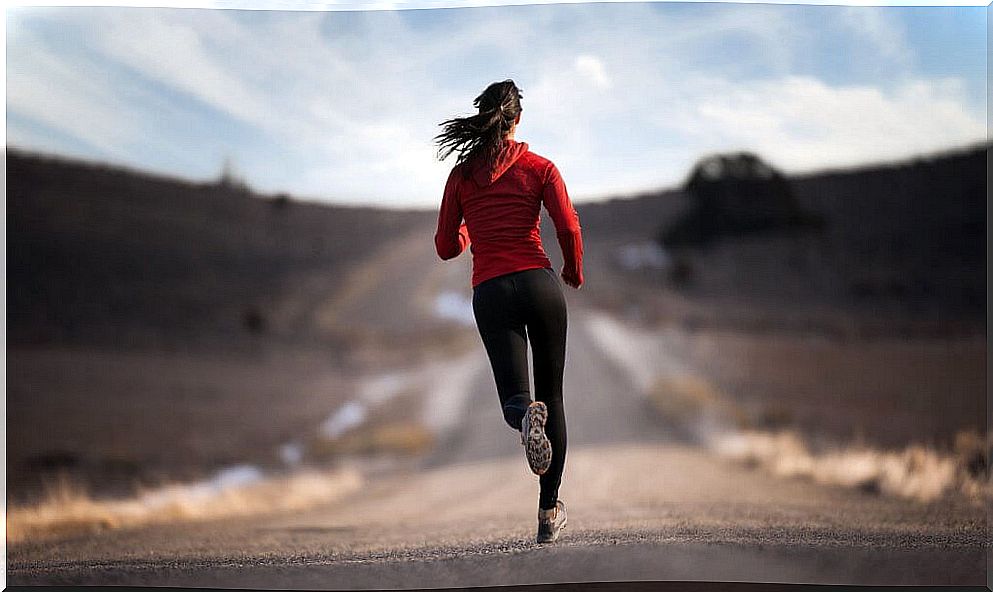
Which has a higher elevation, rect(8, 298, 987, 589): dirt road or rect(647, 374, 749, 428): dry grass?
rect(647, 374, 749, 428): dry grass

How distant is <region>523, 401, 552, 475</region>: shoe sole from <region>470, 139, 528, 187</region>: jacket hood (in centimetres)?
62

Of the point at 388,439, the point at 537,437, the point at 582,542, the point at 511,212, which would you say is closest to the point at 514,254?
the point at 511,212

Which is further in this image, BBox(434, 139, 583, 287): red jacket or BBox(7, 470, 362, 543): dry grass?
BBox(7, 470, 362, 543): dry grass

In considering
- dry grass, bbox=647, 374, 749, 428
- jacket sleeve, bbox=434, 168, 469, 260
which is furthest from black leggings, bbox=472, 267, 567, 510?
dry grass, bbox=647, 374, 749, 428

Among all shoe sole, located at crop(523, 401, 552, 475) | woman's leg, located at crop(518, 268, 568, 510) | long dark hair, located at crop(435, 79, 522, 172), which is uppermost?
long dark hair, located at crop(435, 79, 522, 172)

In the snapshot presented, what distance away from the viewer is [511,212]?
2.61 metres

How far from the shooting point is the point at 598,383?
556 centimetres

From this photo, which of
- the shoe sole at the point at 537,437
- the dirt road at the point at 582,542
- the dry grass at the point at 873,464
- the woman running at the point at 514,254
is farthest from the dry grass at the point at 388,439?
the shoe sole at the point at 537,437

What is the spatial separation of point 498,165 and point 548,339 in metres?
0.49

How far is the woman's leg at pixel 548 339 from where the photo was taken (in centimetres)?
254

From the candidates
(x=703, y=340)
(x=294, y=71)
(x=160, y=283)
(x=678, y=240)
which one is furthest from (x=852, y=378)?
(x=160, y=283)

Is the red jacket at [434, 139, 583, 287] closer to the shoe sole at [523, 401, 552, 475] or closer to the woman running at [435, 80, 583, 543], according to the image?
the woman running at [435, 80, 583, 543]

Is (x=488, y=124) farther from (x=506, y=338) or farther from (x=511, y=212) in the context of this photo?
(x=506, y=338)

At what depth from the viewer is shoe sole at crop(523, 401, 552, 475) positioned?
244cm
